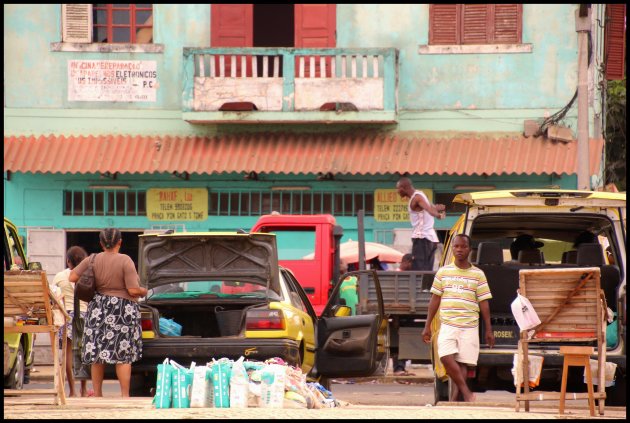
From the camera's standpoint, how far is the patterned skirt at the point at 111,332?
36.4ft

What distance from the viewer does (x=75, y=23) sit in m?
22.0

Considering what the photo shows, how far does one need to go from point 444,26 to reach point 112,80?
5.79 m

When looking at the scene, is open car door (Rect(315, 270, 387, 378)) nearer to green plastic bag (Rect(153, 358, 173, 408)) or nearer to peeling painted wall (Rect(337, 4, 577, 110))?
green plastic bag (Rect(153, 358, 173, 408))

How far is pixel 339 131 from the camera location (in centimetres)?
2169

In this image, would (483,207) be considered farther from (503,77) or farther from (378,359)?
(503,77)

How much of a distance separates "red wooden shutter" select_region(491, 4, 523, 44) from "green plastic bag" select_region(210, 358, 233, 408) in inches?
520

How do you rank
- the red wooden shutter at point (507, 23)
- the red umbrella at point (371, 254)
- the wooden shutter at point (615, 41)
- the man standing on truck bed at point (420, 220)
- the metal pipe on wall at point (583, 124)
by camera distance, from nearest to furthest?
the man standing on truck bed at point (420, 220) < the metal pipe on wall at point (583, 124) < the red umbrella at point (371, 254) < the red wooden shutter at point (507, 23) < the wooden shutter at point (615, 41)

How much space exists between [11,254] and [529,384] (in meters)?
5.87

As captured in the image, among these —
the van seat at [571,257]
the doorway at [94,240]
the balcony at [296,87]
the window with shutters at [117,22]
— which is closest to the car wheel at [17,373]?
the van seat at [571,257]

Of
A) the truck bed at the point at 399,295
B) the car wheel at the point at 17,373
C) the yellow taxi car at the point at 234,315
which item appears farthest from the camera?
the truck bed at the point at 399,295

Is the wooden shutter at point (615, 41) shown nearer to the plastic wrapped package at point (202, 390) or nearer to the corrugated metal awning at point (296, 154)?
the corrugated metal awning at point (296, 154)

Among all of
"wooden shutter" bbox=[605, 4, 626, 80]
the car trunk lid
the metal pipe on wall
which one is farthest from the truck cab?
"wooden shutter" bbox=[605, 4, 626, 80]

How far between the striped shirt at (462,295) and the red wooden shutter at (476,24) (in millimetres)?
11433

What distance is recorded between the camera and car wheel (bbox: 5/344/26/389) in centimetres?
1248
